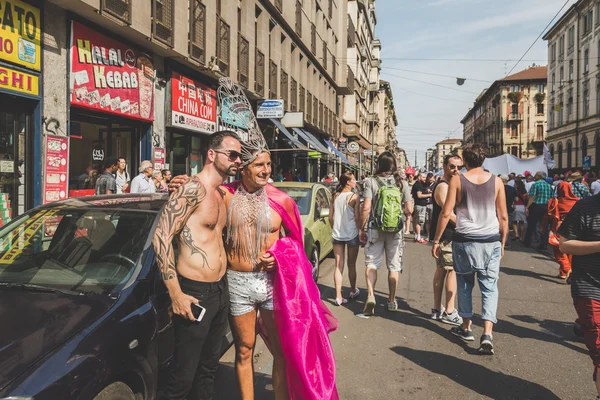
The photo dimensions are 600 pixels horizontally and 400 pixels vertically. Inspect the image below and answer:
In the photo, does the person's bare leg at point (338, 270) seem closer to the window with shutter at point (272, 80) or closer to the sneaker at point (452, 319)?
the sneaker at point (452, 319)

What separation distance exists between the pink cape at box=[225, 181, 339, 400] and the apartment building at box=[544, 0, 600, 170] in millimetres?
46133

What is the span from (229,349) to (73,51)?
23.0ft

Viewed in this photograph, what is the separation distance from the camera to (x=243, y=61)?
53.7 feet

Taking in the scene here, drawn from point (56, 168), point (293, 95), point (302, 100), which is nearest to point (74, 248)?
point (56, 168)

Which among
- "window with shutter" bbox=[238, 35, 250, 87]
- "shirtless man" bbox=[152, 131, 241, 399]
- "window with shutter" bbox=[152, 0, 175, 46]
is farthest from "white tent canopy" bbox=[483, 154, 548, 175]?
"shirtless man" bbox=[152, 131, 241, 399]

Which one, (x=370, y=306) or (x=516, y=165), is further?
(x=516, y=165)

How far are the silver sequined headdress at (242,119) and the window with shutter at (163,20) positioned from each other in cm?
856

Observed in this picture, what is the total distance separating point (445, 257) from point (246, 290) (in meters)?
3.23

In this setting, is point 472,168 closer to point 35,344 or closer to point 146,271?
point 146,271

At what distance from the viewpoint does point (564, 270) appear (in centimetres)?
778

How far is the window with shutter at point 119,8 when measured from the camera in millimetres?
8915

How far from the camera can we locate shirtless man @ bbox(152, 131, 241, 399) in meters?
2.50

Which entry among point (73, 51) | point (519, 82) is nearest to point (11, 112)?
point (73, 51)

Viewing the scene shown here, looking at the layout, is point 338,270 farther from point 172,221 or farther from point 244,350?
point 172,221
